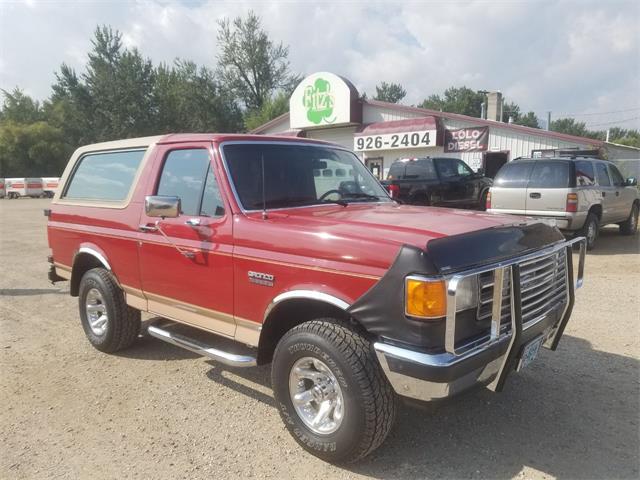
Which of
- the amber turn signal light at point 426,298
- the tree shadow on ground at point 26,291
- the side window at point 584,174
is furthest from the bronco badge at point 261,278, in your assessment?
the side window at point 584,174

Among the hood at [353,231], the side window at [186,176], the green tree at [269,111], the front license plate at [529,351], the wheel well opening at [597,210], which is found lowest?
the front license plate at [529,351]

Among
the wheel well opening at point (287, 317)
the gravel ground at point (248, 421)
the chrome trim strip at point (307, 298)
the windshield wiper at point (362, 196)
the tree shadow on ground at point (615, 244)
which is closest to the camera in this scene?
the chrome trim strip at point (307, 298)

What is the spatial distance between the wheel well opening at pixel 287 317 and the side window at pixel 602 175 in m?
9.38

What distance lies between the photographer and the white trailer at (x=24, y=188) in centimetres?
3856

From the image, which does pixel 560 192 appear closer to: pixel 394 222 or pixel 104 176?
pixel 394 222

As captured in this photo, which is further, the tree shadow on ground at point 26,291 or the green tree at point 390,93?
the green tree at point 390,93

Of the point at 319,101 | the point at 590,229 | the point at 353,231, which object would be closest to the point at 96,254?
the point at 353,231

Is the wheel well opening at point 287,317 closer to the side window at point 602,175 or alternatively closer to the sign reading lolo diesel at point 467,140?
the side window at point 602,175

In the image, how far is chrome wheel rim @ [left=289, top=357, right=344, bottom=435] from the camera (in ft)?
9.66

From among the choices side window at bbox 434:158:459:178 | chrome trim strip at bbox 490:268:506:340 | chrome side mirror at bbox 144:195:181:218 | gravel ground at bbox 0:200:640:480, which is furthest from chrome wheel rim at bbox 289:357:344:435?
side window at bbox 434:158:459:178

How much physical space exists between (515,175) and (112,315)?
8.38 m

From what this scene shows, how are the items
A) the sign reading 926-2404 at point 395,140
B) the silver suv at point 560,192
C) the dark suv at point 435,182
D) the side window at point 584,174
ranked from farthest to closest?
the sign reading 926-2404 at point 395,140, the dark suv at point 435,182, the side window at point 584,174, the silver suv at point 560,192

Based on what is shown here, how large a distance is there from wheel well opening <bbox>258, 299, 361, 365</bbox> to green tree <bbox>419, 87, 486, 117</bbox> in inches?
3160

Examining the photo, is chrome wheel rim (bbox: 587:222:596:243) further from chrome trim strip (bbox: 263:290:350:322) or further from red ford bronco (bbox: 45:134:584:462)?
chrome trim strip (bbox: 263:290:350:322)
